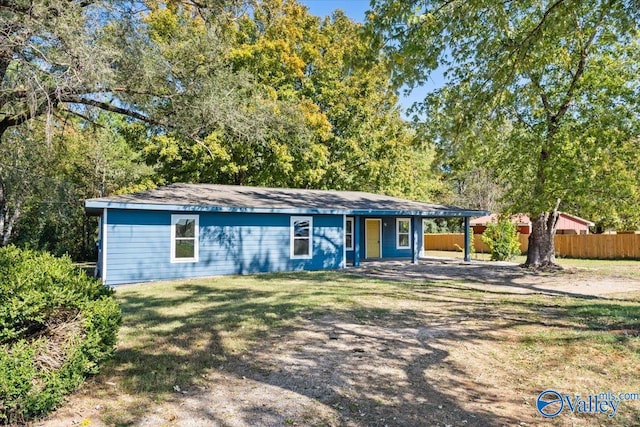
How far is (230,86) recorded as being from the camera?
11820 mm

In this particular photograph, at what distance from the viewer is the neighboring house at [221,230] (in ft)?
38.0

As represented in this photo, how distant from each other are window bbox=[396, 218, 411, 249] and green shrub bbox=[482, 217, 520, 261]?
425cm

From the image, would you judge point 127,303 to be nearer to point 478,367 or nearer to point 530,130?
point 478,367

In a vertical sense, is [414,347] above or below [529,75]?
below

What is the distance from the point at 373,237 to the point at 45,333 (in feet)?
54.7

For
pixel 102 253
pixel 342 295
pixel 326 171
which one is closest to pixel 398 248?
pixel 326 171

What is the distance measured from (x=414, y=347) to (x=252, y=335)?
2.30 m

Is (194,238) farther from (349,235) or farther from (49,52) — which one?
(349,235)

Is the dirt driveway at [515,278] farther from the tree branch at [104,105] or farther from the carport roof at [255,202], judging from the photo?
the tree branch at [104,105]

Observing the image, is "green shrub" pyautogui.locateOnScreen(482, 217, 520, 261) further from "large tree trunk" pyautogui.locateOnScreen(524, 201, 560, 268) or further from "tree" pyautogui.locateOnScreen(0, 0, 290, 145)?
"tree" pyautogui.locateOnScreen(0, 0, 290, 145)

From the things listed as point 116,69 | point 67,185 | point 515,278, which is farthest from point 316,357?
point 67,185

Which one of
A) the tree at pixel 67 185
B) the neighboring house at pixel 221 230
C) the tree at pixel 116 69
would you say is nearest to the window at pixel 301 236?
the neighboring house at pixel 221 230

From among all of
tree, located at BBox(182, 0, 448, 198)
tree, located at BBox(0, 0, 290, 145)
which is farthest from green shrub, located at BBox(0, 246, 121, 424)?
tree, located at BBox(182, 0, 448, 198)

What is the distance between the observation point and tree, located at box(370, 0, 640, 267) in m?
6.19
